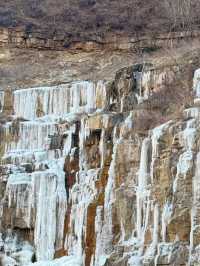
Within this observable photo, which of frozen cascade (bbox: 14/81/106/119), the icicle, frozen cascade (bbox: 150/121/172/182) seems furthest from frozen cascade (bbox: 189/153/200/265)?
frozen cascade (bbox: 14/81/106/119)

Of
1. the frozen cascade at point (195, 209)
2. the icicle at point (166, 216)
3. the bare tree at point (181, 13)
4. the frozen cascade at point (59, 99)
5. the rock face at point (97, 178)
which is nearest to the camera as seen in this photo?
the frozen cascade at point (195, 209)

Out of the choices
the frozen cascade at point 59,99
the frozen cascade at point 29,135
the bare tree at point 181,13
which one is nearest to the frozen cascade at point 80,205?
the frozen cascade at point 29,135

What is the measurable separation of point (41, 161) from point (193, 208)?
13.6 m

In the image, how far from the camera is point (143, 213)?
1037 inches

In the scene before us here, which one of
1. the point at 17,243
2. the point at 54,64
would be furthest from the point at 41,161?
the point at 54,64

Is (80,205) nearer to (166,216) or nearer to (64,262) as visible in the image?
(64,262)

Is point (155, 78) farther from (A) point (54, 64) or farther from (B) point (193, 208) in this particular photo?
(B) point (193, 208)

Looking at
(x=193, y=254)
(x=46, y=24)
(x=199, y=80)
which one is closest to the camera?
(x=193, y=254)

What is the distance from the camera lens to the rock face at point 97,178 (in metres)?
24.2

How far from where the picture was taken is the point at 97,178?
30688 mm

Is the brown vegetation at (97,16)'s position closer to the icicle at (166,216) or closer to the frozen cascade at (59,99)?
the frozen cascade at (59,99)

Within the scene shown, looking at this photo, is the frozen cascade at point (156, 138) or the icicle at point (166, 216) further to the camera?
Result: the frozen cascade at point (156, 138)

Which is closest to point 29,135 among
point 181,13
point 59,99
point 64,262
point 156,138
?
point 59,99

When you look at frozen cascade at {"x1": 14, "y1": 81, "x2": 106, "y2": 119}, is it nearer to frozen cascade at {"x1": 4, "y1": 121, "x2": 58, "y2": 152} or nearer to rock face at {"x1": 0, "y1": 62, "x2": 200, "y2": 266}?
rock face at {"x1": 0, "y1": 62, "x2": 200, "y2": 266}
